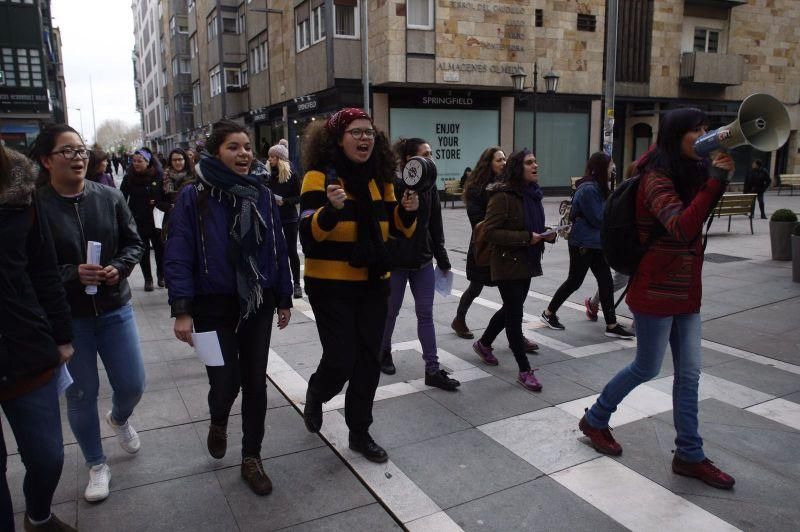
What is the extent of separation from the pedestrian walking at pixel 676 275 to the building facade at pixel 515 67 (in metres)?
16.7

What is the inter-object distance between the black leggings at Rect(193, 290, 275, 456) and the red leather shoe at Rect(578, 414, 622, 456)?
1938 mm

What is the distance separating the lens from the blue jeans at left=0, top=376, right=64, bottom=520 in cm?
236

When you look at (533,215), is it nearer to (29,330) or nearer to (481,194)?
(481,194)

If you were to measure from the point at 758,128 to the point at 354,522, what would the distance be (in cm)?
265

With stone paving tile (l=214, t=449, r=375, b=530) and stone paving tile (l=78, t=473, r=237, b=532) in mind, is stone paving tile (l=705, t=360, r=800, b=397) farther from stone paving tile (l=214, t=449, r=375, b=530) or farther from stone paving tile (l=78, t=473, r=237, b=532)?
stone paving tile (l=78, t=473, r=237, b=532)

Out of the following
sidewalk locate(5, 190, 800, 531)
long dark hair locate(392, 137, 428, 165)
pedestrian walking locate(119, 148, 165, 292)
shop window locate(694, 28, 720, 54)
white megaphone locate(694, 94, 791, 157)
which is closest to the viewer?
white megaphone locate(694, 94, 791, 157)

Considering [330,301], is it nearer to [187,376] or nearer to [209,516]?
[209,516]

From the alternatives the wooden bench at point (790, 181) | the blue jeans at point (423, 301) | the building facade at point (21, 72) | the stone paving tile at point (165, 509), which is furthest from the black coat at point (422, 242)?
the building facade at point (21, 72)

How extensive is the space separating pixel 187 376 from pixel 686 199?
3927 millimetres

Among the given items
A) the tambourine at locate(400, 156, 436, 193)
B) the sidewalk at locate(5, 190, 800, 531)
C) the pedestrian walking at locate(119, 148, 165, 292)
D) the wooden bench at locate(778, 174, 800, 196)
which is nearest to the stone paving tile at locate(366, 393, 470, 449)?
the sidewalk at locate(5, 190, 800, 531)

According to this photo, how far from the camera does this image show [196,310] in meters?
3.14

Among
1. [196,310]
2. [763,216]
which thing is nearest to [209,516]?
[196,310]

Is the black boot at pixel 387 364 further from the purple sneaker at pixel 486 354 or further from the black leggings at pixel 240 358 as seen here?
the black leggings at pixel 240 358

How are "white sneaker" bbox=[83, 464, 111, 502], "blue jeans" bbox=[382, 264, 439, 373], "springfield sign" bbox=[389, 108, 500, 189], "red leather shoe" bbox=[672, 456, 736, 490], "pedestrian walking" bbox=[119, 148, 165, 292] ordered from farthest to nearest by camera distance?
"springfield sign" bbox=[389, 108, 500, 189], "pedestrian walking" bbox=[119, 148, 165, 292], "blue jeans" bbox=[382, 264, 439, 373], "red leather shoe" bbox=[672, 456, 736, 490], "white sneaker" bbox=[83, 464, 111, 502]
